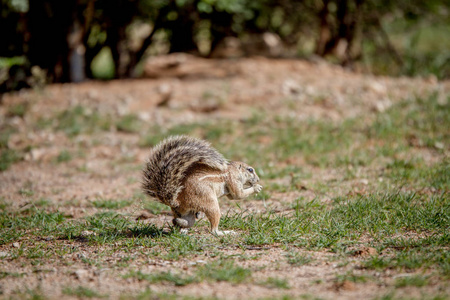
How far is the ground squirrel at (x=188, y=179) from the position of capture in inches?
187

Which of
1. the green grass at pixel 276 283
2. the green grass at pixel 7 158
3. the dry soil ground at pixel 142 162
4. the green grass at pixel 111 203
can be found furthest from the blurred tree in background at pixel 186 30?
the green grass at pixel 276 283

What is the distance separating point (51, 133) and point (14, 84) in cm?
260

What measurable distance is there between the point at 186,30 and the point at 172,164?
29.7 feet

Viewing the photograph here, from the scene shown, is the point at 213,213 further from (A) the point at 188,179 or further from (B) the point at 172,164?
(B) the point at 172,164

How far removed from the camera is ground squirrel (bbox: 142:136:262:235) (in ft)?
15.6

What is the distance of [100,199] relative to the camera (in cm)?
653

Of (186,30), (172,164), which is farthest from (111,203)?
(186,30)

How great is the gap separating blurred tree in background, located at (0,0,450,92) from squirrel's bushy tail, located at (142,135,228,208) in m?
5.67

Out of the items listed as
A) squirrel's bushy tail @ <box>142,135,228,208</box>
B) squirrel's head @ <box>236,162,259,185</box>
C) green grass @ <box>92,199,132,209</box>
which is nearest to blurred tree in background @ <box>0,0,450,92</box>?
green grass @ <box>92,199,132,209</box>

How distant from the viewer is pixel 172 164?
4762mm

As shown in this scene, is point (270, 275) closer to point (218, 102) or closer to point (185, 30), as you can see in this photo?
point (218, 102)

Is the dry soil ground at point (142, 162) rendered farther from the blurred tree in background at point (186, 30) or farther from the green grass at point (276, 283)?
the blurred tree in background at point (186, 30)

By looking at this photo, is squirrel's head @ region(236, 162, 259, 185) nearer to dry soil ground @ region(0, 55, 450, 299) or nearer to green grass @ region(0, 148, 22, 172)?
dry soil ground @ region(0, 55, 450, 299)

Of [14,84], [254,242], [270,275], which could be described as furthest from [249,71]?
[270,275]
